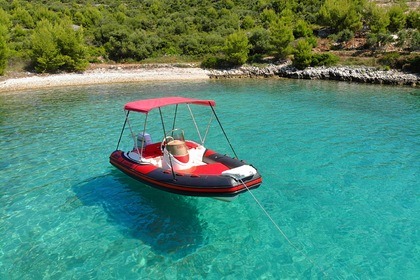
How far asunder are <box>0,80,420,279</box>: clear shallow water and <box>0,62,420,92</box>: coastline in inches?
798

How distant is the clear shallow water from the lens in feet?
23.1

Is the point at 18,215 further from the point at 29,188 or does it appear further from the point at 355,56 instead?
the point at 355,56

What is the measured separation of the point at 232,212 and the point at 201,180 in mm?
1915

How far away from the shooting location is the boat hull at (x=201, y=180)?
763cm

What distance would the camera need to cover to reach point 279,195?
10.1m

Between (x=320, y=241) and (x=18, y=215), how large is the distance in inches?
331

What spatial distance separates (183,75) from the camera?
1738 inches

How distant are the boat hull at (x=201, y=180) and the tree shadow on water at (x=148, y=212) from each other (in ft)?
2.92

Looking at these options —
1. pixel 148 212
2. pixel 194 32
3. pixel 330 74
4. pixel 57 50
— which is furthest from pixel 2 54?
pixel 330 74

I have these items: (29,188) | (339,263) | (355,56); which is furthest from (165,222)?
(355,56)

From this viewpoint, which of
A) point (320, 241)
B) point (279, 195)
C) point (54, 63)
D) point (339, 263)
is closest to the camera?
point (339, 263)

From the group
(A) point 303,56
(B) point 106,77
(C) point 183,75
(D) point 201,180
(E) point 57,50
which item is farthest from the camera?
(C) point 183,75

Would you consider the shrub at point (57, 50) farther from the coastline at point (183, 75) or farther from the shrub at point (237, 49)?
the shrub at point (237, 49)

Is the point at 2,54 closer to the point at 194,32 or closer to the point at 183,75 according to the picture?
the point at 183,75
